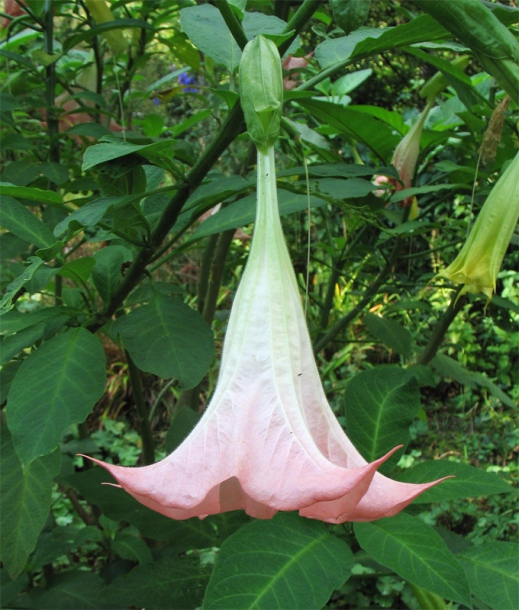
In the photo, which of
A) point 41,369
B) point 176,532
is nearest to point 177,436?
point 176,532

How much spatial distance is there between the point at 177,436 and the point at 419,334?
2743 millimetres

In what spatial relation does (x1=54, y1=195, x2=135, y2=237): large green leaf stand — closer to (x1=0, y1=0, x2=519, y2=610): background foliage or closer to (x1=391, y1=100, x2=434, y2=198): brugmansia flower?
(x1=0, y1=0, x2=519, y2=610): background foliage

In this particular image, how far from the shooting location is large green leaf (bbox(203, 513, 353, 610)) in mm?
502

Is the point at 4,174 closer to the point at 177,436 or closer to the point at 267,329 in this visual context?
the point at 177,436

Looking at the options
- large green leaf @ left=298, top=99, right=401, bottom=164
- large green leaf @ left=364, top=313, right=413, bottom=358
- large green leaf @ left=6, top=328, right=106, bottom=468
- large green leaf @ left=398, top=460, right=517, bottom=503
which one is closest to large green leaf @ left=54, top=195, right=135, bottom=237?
large green leaf @ left=6, top=328, right=106, bottom=468

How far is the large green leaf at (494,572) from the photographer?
1.98 ft

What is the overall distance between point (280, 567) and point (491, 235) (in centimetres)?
33

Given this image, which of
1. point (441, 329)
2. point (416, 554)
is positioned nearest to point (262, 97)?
point (416, 554)

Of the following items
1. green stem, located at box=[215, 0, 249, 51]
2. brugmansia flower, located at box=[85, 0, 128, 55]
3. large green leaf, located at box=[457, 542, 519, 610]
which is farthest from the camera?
brugmansia flower, located at box=[85, 0, 128, 55]

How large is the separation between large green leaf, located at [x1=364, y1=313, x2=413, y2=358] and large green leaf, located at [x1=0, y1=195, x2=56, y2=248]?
0.72 m

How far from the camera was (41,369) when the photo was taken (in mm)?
622

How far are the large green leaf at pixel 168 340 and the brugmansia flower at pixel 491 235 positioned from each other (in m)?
0.27

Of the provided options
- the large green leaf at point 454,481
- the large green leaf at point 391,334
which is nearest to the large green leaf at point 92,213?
the large green leaf at point 454,481

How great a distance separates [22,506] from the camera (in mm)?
710
